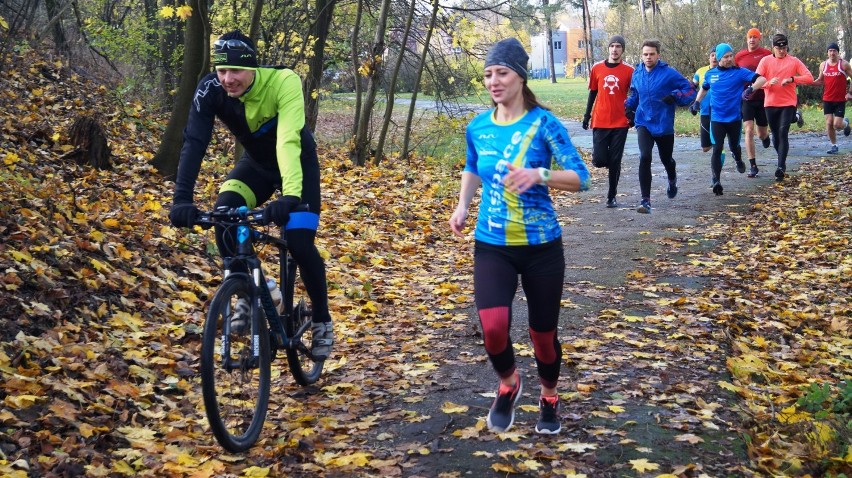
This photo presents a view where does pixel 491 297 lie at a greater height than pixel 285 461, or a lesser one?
greater

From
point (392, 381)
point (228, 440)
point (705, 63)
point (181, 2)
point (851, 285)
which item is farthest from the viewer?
point (705, 63)

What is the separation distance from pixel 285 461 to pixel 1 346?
6.83 ft

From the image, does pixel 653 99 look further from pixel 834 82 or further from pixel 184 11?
pixel 834 82

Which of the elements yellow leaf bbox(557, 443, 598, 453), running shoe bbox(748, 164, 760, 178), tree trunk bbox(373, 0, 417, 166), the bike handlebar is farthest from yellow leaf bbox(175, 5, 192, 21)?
running shoe bbox(748, 164, 760, 178)

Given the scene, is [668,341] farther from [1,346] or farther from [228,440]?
[1,346]

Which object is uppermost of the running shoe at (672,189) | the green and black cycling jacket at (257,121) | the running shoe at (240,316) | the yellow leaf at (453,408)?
the green and black cycling jacket at (257,121)

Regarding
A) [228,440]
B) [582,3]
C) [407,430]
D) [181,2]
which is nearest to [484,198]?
[407,430]

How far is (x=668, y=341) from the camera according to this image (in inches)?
275

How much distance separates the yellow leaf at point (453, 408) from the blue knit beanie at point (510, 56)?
206 centimetres

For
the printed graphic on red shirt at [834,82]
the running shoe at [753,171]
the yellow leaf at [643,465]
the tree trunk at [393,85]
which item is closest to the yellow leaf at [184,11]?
the tree trunk at [393,85]

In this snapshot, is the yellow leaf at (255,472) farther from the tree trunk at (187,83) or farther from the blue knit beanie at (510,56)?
the tree trunk at (187,83)

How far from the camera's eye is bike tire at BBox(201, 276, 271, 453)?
4.45 m

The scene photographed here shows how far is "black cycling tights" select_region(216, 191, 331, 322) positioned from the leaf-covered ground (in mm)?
605

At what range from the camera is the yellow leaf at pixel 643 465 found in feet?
14.9
